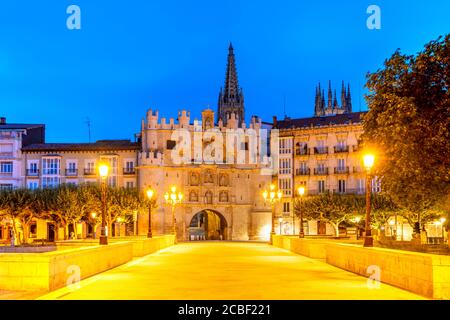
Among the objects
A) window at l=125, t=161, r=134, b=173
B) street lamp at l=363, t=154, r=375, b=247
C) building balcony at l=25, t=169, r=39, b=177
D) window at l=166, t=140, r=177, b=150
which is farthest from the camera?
window at l=166, t=140, r=177, b=150

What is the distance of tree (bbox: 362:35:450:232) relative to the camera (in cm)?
2947

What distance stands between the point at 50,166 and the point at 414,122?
73917 mm

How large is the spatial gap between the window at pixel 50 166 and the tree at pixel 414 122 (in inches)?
2718

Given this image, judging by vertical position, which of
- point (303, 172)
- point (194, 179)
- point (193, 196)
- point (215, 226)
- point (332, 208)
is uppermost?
point (303, 172)

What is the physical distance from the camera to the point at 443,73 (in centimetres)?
3048

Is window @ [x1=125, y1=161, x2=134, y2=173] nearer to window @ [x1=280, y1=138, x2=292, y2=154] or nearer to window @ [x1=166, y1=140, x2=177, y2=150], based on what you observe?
window @ [x1=166, y1=140, x2=177, y2=150]

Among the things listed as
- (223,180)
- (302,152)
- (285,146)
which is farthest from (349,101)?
(223,180)

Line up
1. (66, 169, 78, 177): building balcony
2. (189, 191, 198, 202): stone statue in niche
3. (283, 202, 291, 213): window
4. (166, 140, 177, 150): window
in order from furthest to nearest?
1. (283, 202, 291, 213): window
2. (189, 191, 198, 202): stone statue in niche
3. (166, 140, 177, 150): window
4. (66, 169, 78, 177): building balcony

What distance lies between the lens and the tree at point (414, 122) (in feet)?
96.7

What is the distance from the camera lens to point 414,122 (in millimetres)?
29234

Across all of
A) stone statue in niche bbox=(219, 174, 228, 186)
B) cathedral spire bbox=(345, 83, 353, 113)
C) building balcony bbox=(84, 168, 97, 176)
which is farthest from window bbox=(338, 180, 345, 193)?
cathedral spire bbox=(345, 83, 353, 113)

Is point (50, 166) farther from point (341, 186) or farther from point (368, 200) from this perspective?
point (368, 200)

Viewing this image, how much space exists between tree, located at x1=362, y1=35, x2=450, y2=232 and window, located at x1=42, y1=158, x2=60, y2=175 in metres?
69.0

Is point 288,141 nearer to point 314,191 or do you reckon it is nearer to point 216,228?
point 314,191
